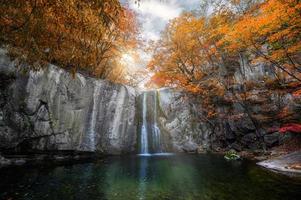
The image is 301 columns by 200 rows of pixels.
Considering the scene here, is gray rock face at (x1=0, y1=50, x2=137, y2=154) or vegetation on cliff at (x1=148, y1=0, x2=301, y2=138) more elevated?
vegetation on cliff at (x1=148, y1=0, x2=301, y2=138)

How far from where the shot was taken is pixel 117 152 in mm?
17094

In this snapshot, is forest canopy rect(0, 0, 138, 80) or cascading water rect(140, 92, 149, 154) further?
cascading water rect(140, 92, 149, 154)

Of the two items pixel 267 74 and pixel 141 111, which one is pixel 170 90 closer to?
pixel 141 111

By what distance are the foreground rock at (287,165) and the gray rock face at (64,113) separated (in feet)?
35.1

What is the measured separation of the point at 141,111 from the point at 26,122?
10509mm

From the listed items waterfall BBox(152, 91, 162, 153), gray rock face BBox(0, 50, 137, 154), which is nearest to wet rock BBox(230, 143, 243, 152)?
waterfall BBox(152, 91, 162, 153)

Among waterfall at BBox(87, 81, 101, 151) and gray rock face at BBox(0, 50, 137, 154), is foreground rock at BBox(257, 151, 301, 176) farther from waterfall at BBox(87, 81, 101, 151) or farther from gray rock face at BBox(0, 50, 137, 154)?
waterfall at BBox(87, 81, 101, 151)

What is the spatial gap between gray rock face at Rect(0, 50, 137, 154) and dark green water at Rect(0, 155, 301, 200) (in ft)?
9.38

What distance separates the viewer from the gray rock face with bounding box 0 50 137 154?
1211cm

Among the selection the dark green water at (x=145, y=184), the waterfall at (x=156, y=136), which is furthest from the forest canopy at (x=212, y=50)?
the dark green water at (x=145, y=184)

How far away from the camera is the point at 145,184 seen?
337 inches

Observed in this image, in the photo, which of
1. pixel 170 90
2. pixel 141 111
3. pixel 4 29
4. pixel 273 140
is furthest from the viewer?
pixel 170 90

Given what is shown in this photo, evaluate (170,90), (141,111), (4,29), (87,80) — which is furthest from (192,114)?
(4,29)

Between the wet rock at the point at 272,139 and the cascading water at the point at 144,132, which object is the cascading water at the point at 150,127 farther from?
the wet rock at the point at 272,139
